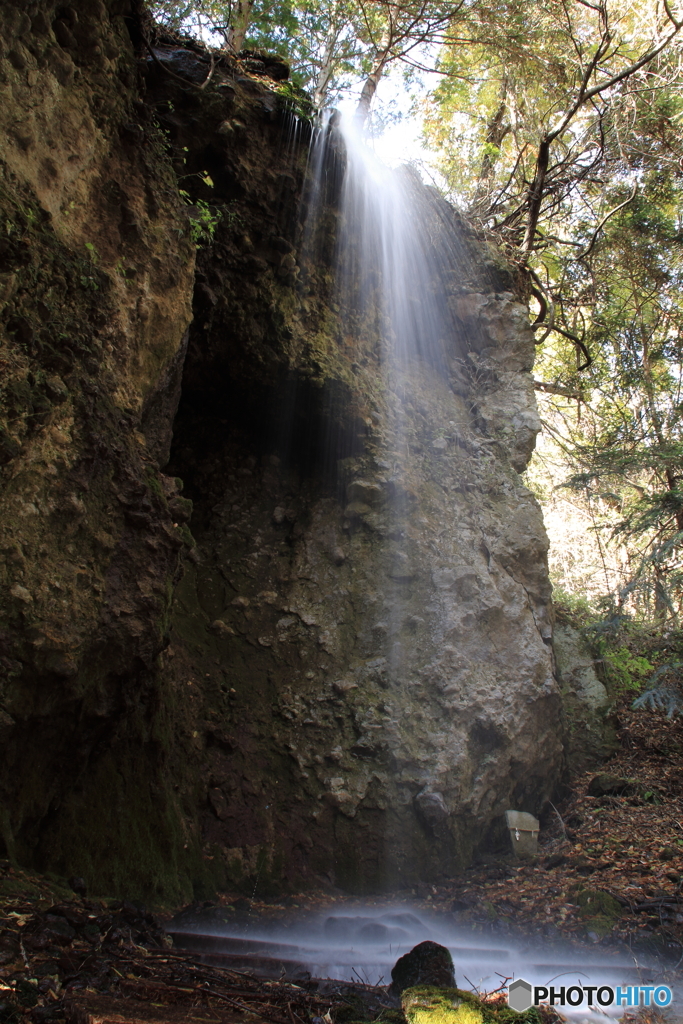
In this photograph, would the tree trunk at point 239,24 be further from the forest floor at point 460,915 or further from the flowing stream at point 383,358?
the forest floor at point 460,915

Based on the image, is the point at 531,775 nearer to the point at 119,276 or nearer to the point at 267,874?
the point at 267,874

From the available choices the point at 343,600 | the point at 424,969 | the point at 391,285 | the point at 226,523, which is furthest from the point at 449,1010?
the point at 391,285

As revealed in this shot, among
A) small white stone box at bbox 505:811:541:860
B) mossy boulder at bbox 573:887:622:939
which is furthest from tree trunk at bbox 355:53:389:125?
mossy boulder at bbox 573:887:622:939

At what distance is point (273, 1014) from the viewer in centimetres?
240

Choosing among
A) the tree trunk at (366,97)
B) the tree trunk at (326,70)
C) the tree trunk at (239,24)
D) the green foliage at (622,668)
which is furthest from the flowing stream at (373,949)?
the tree trunk at (366,97)

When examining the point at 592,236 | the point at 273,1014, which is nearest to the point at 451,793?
the point at 273,1014

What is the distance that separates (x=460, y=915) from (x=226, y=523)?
14.8 ft

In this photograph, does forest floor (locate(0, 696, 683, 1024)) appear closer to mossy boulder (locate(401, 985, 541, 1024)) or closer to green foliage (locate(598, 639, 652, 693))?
green foliage (locate(598, 639, 652, 693))

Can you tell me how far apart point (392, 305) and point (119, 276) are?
446cm

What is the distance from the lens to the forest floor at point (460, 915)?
7.09ft

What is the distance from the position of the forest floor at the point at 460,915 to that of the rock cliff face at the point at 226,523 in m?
0.45

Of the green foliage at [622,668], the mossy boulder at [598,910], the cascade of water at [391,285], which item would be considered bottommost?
the mossy boulder at [598,910]

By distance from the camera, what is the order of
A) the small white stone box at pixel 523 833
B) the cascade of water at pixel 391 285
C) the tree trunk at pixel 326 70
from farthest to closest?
the tree trunk at pixel 326 70, the cascade of water at pixel 391 285, the small white stone box at pixel 523 833

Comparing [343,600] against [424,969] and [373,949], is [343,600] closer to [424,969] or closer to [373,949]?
[373,949]
